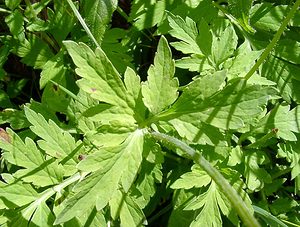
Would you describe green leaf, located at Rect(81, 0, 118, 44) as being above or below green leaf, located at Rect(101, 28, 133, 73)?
above

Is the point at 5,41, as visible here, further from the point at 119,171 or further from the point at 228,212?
the point at 228,212

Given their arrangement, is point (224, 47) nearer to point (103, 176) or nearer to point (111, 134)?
point (111, 134)

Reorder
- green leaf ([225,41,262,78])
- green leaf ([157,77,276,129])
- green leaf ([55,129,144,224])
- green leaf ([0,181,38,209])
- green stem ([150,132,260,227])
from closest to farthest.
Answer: green stem ([150,132,260,227]) < green leaf ([55,129,144,224]) < green leaf ([157,77,276,129]) < green leaf ([0,181,38,209]) < green leaf ([225,41,262,78])

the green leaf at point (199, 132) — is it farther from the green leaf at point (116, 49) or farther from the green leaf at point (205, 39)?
the green leaf at point (116, 49)

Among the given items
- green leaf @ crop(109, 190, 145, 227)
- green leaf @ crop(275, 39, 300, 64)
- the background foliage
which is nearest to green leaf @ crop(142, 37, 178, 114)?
the background foliage

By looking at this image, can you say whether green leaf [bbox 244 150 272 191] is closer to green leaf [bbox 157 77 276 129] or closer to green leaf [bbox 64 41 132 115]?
green leaf [bbox 157 77 276 129]

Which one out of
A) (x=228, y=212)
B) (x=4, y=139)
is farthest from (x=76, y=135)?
(x=228, y=212)

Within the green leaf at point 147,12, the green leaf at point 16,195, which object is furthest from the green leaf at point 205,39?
the green leaf at point 16,195
